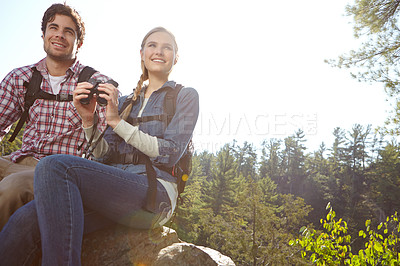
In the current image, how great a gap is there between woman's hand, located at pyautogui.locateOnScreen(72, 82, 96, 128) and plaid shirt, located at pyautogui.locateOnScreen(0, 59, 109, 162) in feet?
1.24

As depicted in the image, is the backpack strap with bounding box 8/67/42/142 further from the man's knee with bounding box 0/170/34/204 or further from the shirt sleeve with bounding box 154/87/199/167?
the shirt sleeve with bounding box 154/87/199/167

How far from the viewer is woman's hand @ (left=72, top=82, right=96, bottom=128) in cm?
181

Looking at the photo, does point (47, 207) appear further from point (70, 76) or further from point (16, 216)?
point (70, 76)

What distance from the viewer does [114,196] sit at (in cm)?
156

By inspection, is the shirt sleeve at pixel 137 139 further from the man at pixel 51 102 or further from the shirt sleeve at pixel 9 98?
the shirt sleeve at pixel 9 98

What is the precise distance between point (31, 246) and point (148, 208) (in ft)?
2.01

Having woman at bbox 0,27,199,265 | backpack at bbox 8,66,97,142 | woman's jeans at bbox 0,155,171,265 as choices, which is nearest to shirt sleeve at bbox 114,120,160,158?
woman at bbox 0,27,199,265

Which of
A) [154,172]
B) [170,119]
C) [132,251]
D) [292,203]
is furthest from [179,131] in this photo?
[292,203]

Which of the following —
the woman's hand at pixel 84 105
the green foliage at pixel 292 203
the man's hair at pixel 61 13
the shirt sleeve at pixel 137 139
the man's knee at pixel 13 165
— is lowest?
the green foliage at pixel 292 203

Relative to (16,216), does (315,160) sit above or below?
below

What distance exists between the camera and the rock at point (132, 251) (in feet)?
6.16

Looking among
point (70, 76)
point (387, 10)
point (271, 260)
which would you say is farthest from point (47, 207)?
point (271, 260)

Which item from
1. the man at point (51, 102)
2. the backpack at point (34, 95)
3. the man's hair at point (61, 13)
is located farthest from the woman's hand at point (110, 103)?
the man's hair at point (61, 13)

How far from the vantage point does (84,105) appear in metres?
1.87
